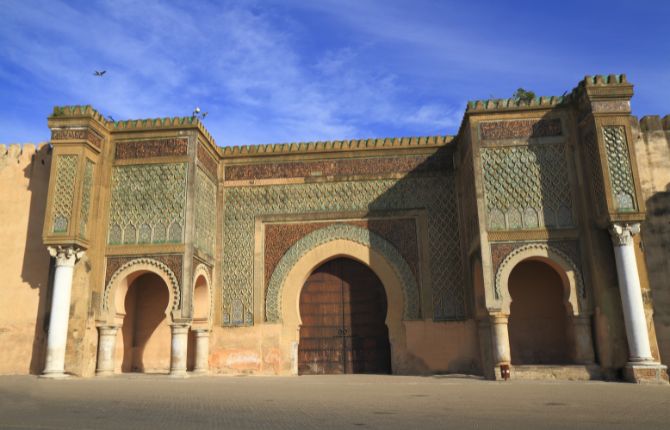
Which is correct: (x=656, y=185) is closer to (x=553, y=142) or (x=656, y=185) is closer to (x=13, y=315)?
(x=553, y=142)

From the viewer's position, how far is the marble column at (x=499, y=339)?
29.7 feet

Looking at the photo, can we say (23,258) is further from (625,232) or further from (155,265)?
(625,232)

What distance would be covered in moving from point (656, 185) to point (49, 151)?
438 inches

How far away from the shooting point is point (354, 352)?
1110 centimetres

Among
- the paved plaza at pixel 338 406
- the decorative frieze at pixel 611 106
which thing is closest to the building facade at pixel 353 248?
the decorative frieze at pixel 611 106

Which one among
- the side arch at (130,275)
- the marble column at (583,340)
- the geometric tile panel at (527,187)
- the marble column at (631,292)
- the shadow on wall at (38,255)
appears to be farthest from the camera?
the shadow on wall at (38,255)

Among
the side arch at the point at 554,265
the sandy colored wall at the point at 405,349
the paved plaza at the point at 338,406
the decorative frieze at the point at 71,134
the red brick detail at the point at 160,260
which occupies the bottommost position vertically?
the paved plaza at the point at 338,406

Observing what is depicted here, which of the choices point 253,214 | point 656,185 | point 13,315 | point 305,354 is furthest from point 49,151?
point 656,185

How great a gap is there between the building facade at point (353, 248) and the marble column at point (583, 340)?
0.07ft

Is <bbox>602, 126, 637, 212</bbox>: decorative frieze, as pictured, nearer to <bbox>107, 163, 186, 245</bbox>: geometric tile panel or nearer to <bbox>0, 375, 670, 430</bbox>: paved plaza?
<bbox>0, 375, 670, 430</bbox>: paved plaza

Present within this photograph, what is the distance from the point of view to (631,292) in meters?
8.72

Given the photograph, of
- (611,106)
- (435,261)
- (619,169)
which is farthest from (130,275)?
(611,106)

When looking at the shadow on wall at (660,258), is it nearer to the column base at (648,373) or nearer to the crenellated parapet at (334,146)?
the column base at (648,373)

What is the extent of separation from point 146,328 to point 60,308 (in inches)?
86.8
